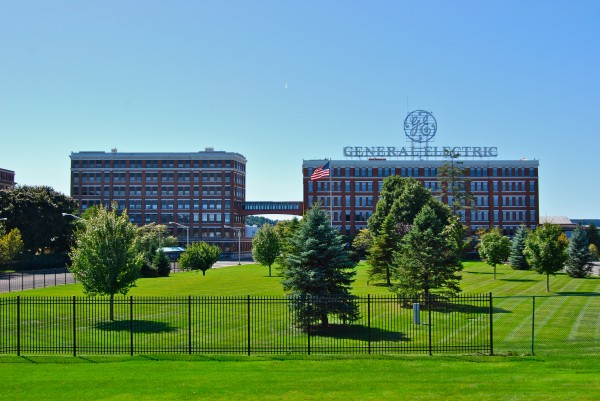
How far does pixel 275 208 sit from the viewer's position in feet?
459

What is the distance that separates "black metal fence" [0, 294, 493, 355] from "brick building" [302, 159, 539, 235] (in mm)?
94577

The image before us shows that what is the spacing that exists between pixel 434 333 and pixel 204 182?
116 m

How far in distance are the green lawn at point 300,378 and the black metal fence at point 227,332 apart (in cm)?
133

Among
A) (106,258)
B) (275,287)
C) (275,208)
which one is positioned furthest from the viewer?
(275,208)

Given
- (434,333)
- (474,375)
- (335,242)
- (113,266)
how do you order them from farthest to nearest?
(113,266), (335,242), (434,333), (474,375)

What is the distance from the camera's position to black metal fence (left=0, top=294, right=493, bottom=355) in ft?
82.1

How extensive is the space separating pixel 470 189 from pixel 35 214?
82.9 meters

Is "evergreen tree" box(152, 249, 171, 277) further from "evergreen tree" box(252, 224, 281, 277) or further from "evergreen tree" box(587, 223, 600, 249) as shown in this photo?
"evergreen tree" box(587, 223, 600, 249)

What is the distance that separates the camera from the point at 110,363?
74.0ft

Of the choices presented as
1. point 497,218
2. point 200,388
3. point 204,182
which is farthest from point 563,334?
point 204,182

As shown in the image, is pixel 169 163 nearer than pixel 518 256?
No

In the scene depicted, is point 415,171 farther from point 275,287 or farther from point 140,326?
point 140,326

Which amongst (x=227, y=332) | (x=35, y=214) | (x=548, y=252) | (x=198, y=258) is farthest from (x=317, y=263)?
(x=35, y=214)

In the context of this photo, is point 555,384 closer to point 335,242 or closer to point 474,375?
point 474,375
